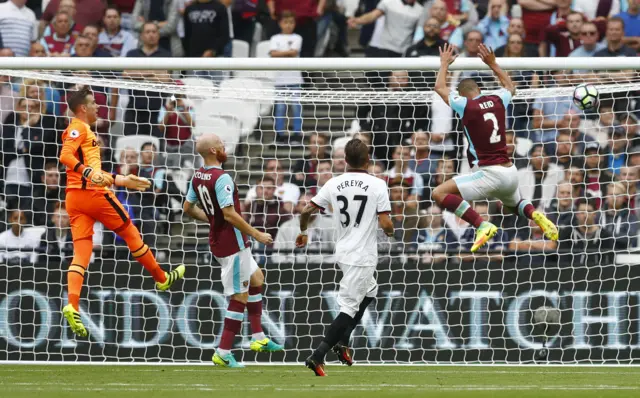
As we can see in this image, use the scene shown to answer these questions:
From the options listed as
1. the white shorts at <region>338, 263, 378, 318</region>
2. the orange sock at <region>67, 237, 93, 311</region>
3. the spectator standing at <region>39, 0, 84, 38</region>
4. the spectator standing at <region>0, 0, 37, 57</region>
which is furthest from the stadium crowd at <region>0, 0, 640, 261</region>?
the white shorts at <region>338, 263, 378, 318</region>

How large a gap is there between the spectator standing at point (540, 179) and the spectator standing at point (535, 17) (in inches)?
111

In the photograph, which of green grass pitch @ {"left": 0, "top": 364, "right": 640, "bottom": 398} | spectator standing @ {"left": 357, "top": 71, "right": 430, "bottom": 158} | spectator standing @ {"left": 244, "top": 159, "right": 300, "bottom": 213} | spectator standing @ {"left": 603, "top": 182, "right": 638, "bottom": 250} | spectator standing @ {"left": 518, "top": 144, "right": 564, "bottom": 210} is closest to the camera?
green grass pitch @ {"left": 0, "top": 364, "right": 640, "bottom": 398}

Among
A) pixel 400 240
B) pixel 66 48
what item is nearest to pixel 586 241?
pixel 400 240

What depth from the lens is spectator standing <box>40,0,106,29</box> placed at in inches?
637

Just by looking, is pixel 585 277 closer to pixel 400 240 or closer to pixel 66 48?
pixel 400 240

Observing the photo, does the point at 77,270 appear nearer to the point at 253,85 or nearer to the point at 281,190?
the point at 281,190

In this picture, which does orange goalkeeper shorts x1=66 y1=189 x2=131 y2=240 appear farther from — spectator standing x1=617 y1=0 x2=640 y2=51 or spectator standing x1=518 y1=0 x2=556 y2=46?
spectator standing x1=617 y1=0 x2=640 y2=51

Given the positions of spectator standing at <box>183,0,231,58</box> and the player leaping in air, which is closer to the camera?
the player leaping in air

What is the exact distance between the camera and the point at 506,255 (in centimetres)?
1248

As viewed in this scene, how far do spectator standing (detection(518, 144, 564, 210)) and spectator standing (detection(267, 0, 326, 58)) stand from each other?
395cm

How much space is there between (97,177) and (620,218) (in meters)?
6.29

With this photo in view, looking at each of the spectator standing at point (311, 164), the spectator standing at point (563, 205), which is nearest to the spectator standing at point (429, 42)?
the spectator standing at point (311, 164)

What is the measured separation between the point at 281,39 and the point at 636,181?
532 centimetres

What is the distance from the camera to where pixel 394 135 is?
1378 centimetres
